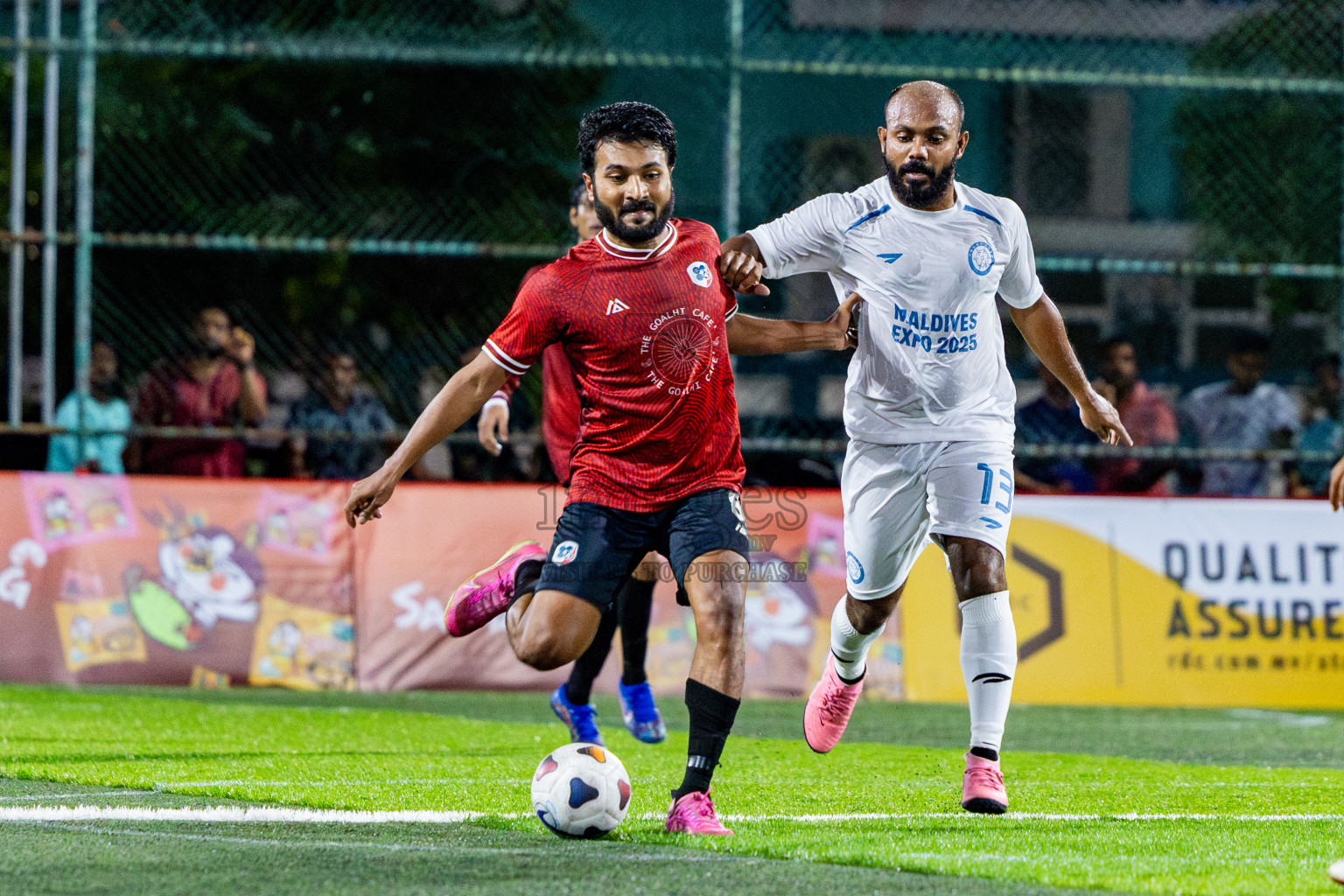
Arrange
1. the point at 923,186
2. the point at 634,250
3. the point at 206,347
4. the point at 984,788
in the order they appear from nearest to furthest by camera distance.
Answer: the point at 634,250 < the point at 984,788 < the point at 923,186 < the point at 206,347

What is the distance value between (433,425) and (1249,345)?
869 centimetres

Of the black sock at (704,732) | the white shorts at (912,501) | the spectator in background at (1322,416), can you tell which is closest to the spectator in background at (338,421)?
the white shorts at (912,501)

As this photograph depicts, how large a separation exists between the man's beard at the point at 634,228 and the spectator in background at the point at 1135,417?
6.36 m

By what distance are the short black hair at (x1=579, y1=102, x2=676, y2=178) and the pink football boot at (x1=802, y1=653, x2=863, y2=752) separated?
226cm

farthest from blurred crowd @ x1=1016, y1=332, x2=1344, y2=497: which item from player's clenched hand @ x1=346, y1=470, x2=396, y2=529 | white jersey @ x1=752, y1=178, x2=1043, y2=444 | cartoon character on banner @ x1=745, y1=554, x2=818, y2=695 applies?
player's clenched hand @ x1=346, y1=470, x2=396, y2=529

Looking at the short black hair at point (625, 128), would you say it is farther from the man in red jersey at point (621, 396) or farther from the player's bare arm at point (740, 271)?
the player's bare arm at point (740, 271)

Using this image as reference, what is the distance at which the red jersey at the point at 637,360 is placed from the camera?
526 cm

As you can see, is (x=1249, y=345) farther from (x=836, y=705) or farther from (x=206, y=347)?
(x=206, y=347)

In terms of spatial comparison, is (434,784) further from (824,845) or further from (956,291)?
(956,291)

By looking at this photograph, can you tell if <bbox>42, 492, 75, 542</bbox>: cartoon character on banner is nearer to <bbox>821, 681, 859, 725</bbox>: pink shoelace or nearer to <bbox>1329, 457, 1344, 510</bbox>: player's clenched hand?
<bbox>821, 681, 859, 725</bbox>: pink shoelace

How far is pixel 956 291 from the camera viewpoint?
591 centimetres

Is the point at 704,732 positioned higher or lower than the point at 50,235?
lower

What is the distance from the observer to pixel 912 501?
20.2 ft

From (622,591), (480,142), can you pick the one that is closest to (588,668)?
(622,591)
